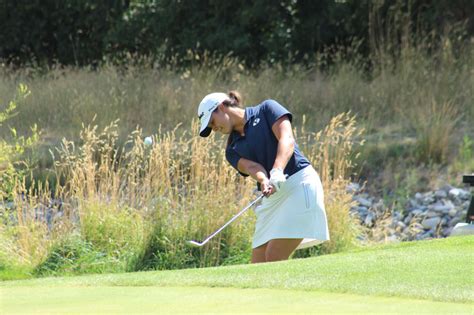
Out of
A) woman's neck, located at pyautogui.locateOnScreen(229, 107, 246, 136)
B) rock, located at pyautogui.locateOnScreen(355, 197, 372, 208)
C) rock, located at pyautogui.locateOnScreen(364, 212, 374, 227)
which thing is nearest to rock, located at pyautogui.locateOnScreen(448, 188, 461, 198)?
rock, located at pyautogui.locateOnScreen(355, 197, 372, 208)

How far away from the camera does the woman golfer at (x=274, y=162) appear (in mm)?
7918

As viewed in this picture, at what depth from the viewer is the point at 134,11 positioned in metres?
25.3

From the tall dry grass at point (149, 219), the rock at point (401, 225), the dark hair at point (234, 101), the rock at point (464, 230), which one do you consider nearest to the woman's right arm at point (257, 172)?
the dark hair at point (234, 101)

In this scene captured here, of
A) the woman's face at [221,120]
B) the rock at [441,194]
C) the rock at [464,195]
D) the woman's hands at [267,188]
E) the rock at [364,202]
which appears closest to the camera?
the woman's hands at [267,188]

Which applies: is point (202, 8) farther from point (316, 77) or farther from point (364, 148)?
point (364, 148)

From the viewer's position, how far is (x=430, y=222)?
14.4m

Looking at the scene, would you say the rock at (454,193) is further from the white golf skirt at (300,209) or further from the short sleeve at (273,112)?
the short sleeve at (273,112)

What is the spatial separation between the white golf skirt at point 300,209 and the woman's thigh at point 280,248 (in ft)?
0.26

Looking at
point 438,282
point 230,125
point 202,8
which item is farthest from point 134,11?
point 438,282

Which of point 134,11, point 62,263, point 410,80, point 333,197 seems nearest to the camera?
point 62,263

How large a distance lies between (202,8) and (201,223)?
13225 mm

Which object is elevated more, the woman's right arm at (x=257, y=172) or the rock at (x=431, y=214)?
the woman's right arm at (x=257, y=172)

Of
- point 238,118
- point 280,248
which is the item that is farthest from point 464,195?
point 238,118

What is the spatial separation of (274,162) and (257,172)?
5.8 inches
